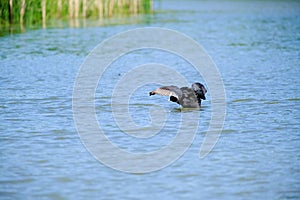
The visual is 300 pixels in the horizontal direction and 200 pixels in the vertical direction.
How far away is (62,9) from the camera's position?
81.6 ft

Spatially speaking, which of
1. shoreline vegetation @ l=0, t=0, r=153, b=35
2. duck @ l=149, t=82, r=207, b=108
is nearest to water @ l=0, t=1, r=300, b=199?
duck @ l=149, t=82, r=207, b=108

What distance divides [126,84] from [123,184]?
5465mm

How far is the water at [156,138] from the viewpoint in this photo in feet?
18.9

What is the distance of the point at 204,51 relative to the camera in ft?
52.8

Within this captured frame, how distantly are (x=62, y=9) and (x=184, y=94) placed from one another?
1659 cm

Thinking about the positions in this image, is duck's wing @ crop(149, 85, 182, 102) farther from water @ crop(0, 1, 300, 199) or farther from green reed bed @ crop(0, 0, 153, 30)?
green reed bed @ crop(0, 0, 153, 30)

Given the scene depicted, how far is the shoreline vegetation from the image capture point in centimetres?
2127

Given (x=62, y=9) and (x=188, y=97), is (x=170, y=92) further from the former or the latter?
(x=62, y=9)

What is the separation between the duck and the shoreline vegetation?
483 inches

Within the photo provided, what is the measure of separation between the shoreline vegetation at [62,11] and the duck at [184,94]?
12.3 metres

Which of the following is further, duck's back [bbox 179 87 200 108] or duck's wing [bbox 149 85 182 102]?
duck's back [bbox 179 87 200 108]

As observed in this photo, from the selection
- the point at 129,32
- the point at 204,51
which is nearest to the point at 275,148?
the point at 204,51

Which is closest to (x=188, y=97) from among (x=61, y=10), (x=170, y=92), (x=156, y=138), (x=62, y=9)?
(x=170, y=92)

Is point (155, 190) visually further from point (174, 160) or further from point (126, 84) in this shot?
point (126, 84)
